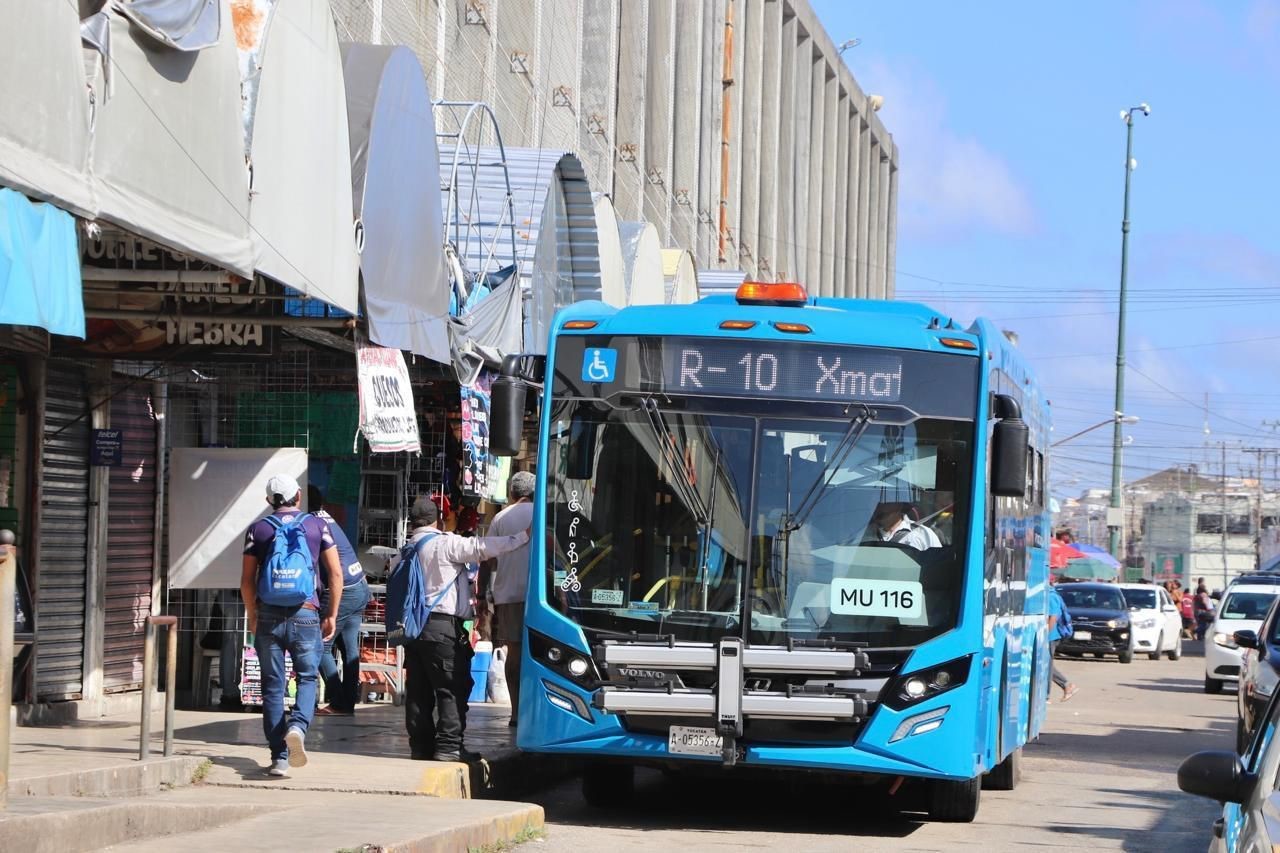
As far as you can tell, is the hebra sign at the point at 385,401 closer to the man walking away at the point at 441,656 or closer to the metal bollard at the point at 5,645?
the man walking away at the point at 441,656

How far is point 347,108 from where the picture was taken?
14.4m

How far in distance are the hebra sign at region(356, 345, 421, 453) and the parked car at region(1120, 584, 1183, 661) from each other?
91.6ft

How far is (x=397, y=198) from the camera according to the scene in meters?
15.2

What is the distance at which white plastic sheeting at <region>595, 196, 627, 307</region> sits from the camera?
2411cm

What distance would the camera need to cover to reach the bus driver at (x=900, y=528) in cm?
1163

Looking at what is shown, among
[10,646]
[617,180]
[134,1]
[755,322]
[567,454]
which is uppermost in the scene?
[617,180]

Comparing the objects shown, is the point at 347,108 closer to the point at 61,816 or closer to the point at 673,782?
the point at 673,782

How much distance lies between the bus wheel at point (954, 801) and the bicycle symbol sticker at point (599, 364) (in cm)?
330

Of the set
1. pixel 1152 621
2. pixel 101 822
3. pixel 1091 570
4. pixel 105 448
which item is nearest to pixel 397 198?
pixel 105 448

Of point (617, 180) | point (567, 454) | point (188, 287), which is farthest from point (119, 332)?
point (617, 180)

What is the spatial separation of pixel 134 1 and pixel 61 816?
447 cm

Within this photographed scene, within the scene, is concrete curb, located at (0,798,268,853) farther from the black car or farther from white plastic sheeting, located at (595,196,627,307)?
the black car

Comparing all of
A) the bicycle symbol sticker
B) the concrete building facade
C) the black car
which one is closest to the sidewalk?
the bicycle symbol sticker

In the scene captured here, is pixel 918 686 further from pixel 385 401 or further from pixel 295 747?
pixel 385 401
